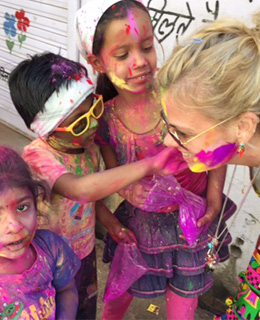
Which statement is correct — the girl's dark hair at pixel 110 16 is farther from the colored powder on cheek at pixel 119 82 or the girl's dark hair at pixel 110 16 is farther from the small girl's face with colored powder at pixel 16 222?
the small girl's face with colored powder at pixel 16 222

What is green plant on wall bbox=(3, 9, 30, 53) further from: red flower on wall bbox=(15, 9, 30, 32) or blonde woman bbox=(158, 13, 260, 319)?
blonde woman bbox=(158, 13, 260, 319)

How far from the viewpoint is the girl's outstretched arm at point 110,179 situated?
1771mm

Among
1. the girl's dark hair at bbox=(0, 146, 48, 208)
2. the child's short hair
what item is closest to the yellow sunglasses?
the child's short hair

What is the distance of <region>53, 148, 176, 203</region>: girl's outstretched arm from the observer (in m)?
1.77

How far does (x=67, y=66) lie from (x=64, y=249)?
2.77 ft

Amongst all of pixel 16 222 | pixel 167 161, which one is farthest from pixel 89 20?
pixel 16 222

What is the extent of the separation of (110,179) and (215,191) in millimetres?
670

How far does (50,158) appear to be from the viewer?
1897 millimetres

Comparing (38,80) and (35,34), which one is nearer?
(38,80)

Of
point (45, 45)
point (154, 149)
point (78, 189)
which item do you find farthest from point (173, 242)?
point (45, 45)

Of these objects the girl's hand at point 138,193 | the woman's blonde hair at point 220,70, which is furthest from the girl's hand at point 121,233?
the woman's blonde hair at point 220,70

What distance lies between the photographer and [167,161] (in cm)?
182

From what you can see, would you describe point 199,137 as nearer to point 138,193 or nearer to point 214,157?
point 214,157

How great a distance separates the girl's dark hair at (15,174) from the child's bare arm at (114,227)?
24.2 inches
